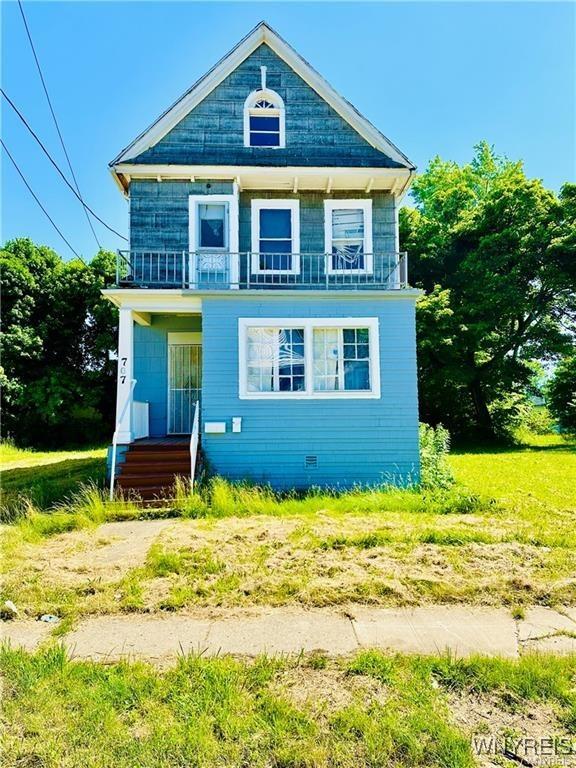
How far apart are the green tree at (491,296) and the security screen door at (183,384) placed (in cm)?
1197

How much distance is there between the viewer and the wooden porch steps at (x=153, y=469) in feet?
28.2

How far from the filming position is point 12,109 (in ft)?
29.1

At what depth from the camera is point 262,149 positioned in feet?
38.1

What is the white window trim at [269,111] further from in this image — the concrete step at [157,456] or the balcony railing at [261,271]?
the concrete step at [157,456]

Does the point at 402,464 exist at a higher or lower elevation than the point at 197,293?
lower

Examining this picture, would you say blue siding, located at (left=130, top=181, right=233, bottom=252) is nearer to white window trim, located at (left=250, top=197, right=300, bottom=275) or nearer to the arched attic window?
white window trim, located at (left=250, top=197, right=300, bottom=275)

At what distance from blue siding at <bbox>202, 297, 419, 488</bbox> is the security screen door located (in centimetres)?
246

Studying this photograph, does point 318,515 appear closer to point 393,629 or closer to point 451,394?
point 393,629

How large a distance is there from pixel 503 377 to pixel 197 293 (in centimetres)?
1658

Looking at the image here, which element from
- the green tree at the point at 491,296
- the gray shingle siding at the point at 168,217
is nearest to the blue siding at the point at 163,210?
the gray shingle siding at the point at 168,217

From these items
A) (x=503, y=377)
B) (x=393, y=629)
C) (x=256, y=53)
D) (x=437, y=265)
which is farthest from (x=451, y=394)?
(x=393, y=629)

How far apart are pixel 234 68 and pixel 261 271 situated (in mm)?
5488

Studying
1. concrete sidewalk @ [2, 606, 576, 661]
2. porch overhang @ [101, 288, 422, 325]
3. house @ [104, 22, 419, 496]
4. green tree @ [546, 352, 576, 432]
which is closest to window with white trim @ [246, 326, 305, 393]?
house @ [104, 22, 419, 496]

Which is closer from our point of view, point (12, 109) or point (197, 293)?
point (12, 109)
